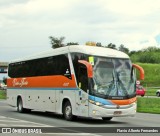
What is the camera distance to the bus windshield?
18703 millimetres

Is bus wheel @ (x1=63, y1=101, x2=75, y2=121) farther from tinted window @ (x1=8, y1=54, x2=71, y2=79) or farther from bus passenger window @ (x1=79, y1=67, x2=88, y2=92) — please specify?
bus passenger window @ (x1=79, y1=67, x2=88, y2=92)

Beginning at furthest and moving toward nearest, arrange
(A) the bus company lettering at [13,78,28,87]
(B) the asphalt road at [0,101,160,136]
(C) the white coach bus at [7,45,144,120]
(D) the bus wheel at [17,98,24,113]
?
(D) the bus wheel at [17,98,24,113] → (A) the bus company lettering at [13,78,28,87] → (C) the white coach bus at [7,45,144,120] → (B) the asphalt road at [0,101,160,136]

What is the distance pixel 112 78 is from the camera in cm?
1894

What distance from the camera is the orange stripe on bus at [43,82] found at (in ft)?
67.9

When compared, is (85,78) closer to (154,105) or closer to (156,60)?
(154,105)

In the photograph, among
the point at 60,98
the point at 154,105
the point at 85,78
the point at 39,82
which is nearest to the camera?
the point at 85,78

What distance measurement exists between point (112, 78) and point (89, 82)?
1.03 metres

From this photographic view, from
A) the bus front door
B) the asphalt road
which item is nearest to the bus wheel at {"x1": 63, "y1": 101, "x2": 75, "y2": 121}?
the asphalt road

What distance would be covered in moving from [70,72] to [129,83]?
9.41ft

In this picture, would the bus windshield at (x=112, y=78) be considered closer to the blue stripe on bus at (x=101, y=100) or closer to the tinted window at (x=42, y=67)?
the blue stripe on bus at (x=101, y=100)

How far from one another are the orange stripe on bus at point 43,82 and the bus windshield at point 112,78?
158 cm

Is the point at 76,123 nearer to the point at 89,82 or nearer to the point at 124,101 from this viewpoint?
the point at 89,82

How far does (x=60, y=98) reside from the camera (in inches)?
848

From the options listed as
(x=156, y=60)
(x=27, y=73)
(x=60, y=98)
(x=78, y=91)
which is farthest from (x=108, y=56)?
(x=156, y=60)
